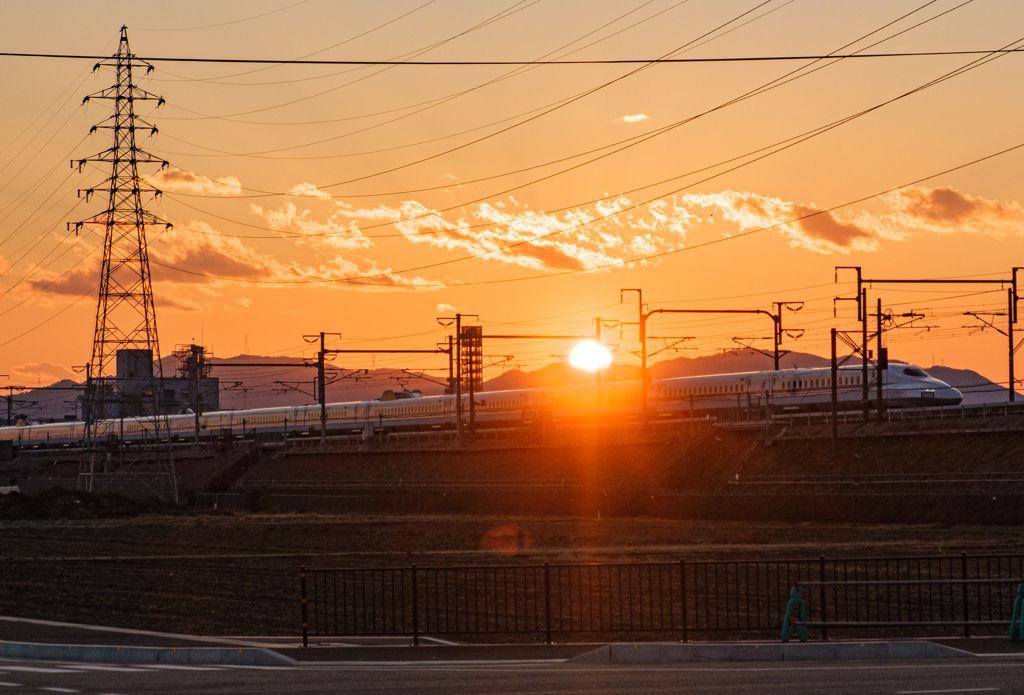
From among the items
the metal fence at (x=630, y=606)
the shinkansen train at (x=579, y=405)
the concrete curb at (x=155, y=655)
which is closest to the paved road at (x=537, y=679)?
the concrete curb at (x=155, y=655)

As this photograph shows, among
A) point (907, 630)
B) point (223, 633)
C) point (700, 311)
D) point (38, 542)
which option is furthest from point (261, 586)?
point (700, 311)

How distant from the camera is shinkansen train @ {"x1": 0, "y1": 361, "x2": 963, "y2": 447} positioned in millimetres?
68438

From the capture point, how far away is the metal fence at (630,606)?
656 inches

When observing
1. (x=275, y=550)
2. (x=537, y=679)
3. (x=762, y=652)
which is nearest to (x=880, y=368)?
(x=275, y=550)

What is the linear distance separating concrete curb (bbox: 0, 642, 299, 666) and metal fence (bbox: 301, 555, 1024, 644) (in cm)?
102

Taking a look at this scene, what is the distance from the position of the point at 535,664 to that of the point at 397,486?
56.4 metres

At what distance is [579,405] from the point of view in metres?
85.9

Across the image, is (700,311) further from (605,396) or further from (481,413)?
(481,413)

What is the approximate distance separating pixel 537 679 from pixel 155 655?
5.32 metres

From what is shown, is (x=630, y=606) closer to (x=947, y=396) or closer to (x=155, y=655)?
(x=155, y=655)

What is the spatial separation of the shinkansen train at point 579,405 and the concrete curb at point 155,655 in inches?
1498

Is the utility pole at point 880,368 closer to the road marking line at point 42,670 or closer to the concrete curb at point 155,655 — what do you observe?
the concrete curb at point 155,655

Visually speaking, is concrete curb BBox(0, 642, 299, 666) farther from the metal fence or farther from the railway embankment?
the railway embankment

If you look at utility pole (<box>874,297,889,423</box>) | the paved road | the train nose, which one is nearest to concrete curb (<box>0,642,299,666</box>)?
the paved road
